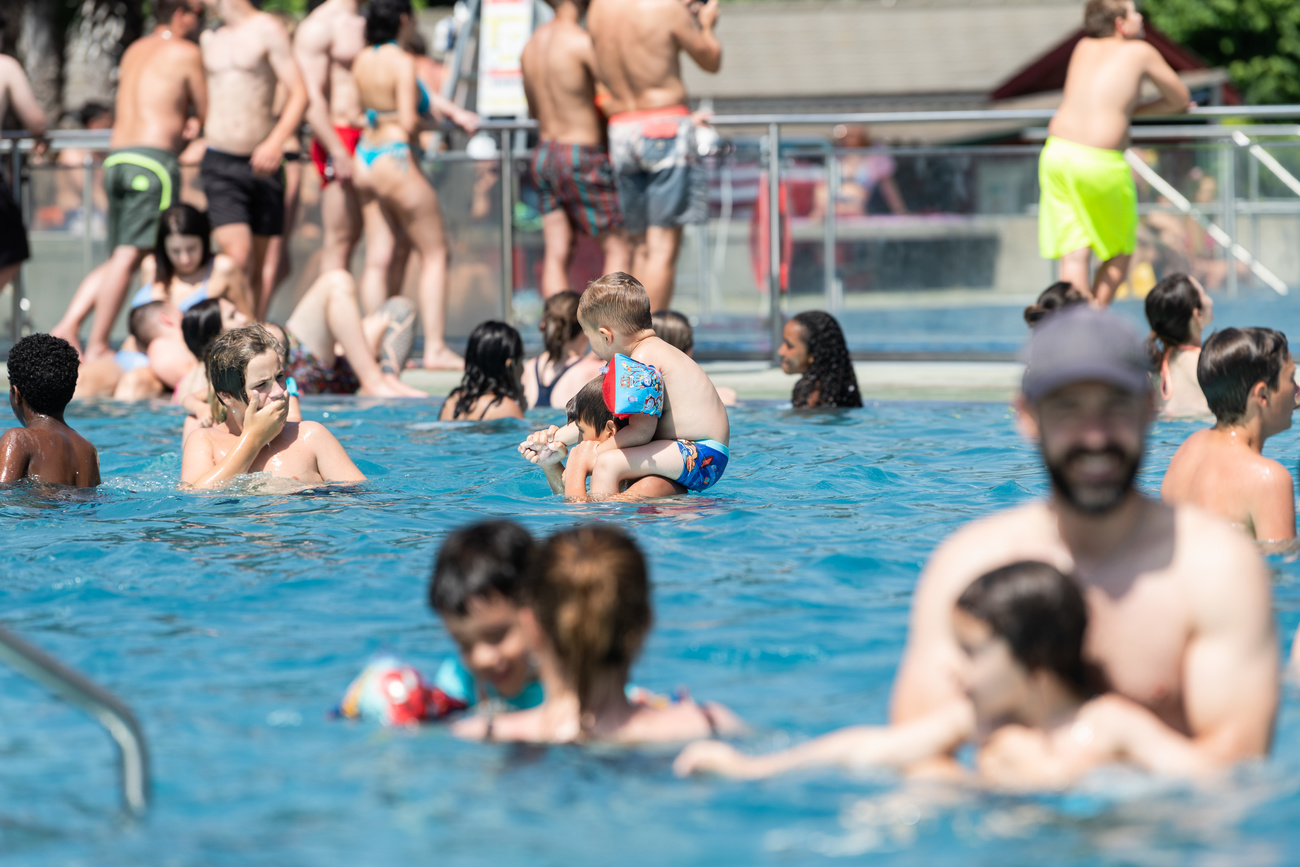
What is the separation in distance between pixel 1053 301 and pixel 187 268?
5689 millimetres

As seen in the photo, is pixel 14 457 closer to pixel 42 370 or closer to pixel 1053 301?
pixel 42 370

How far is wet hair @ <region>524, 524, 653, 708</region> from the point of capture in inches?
136

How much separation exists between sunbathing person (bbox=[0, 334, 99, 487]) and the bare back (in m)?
4.87

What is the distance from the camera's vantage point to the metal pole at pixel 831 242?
11508mm

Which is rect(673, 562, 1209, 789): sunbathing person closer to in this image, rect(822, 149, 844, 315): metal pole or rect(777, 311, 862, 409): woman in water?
rect(777, 311, 862, 409): woman in water

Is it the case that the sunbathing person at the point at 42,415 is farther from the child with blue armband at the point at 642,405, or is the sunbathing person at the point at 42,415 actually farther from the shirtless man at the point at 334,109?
the shirtless man at the point at 334,109

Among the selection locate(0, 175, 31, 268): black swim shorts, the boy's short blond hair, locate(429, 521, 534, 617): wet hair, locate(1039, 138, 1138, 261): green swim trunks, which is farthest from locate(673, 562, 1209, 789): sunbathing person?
locate(0, 175, 31, 268): black swim shorts

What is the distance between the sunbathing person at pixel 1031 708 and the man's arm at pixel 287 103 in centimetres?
831

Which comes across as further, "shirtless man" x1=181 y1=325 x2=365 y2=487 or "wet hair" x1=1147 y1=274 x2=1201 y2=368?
"wet hair" x1=1147 y1=274 x2=1201 y2=368

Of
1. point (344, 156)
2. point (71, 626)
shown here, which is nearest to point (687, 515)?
point (71, 626)

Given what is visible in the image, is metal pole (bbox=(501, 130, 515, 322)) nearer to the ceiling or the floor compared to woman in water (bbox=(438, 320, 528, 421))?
nearer to the ceiling

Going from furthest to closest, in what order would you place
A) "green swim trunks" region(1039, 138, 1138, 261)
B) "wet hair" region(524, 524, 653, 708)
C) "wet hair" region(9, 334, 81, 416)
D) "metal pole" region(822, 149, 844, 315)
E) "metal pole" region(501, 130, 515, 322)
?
"metal pole" region(501, 130, 515, 322) < "metal pole" region(822, 149, 844, 315) < "green swim trunks" region(1039, 138, 1138, 261) < "wet hair" region(9, 334, 81, 416) < "wet hair" region(524, 524, 653, 708)

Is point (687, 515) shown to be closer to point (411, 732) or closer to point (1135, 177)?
point (411, 732)

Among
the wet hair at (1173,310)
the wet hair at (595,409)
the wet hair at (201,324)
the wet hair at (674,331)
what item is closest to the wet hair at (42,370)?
the wet hair at (595,409)
